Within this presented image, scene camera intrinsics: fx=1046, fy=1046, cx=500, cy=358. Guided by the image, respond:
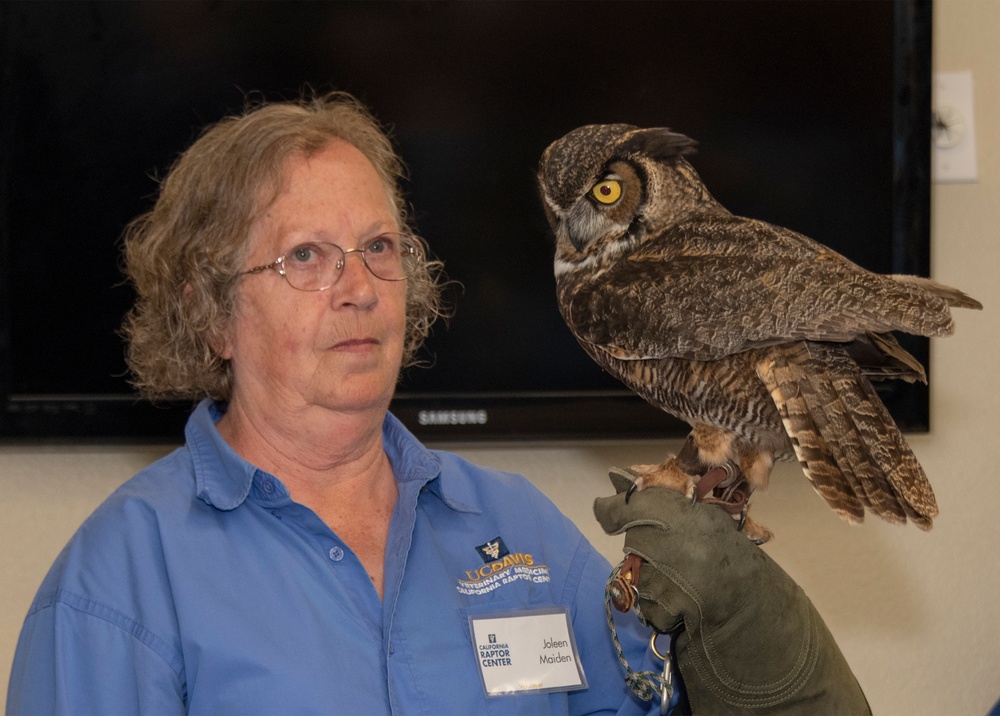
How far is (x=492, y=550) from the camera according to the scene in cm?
146

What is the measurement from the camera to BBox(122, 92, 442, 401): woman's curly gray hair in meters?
1.38

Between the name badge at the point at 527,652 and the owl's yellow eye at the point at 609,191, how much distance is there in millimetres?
554

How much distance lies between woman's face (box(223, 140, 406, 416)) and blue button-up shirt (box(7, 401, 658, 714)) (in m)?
0.13

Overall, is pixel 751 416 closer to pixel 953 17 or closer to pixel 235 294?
pixel 235 294

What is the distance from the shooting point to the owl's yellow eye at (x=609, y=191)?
127 centimetres

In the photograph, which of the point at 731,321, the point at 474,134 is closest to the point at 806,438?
the point at 731,321

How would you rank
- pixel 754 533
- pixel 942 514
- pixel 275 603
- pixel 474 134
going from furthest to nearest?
pixel 942 514, pixel 474 134, pixel 754 533, pixel 275 603

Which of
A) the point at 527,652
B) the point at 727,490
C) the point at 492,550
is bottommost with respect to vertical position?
the point at 527,652

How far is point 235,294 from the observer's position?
4.59 feet

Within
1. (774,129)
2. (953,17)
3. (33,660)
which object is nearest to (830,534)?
(774,129)

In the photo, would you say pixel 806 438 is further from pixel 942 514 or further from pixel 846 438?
pixel 942 514

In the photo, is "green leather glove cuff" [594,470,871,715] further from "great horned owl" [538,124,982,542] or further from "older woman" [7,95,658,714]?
"older woman" [7,95,658,714]

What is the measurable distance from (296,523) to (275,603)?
0.39ft

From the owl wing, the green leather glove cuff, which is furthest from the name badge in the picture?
the owl wing
